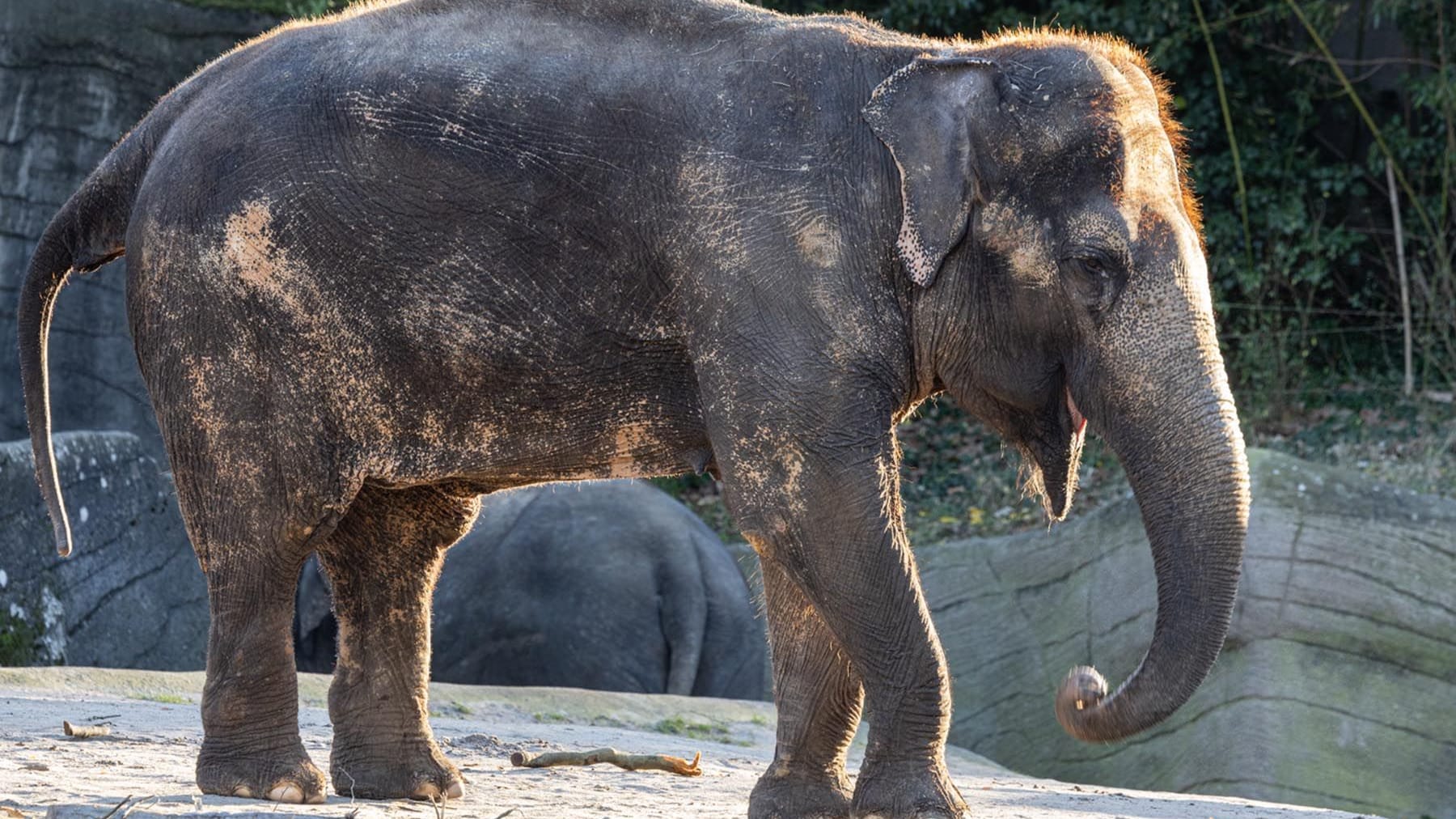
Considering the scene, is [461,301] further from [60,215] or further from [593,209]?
[60,215]

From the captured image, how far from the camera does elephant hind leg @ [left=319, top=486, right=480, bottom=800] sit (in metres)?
5.28

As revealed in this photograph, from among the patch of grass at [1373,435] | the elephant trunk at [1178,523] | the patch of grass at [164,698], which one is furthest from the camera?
the patch of grass at [1373,435]

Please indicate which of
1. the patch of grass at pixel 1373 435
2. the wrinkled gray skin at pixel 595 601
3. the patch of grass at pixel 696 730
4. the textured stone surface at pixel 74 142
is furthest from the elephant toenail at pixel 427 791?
the patch of grass at pixel 1373 435

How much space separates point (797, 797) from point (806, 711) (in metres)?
0.21

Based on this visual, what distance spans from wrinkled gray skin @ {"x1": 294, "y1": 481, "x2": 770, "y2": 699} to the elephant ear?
18.6ft

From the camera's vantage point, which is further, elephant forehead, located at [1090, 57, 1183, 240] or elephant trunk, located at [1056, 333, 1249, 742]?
elephant forehead, located at [1090, 57, 1183, 240]

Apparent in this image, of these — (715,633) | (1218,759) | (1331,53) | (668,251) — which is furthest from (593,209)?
(1331,53)

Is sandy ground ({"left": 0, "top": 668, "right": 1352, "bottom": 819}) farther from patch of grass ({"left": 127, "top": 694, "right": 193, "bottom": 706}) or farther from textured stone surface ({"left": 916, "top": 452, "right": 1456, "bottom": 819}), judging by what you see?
textured stone surface ({"left": 916, "top": 452, "right": 1456, "bottom": 819})

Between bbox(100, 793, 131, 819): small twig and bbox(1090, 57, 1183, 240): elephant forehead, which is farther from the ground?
bbox(1090, 57, 1183, 240): elephant forehead

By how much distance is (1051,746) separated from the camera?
31.2ft

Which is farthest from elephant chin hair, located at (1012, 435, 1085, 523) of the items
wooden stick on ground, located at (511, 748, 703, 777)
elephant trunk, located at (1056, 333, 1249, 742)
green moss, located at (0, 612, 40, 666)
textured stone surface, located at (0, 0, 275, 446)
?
textured stone surface, located at (0, 0, 275, 446)

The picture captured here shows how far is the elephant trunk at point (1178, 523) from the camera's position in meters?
4.20

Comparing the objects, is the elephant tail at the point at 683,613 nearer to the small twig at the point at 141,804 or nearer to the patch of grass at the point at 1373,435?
the patch of grass at the point at 1373,435

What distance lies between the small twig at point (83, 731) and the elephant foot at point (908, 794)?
102 inches
